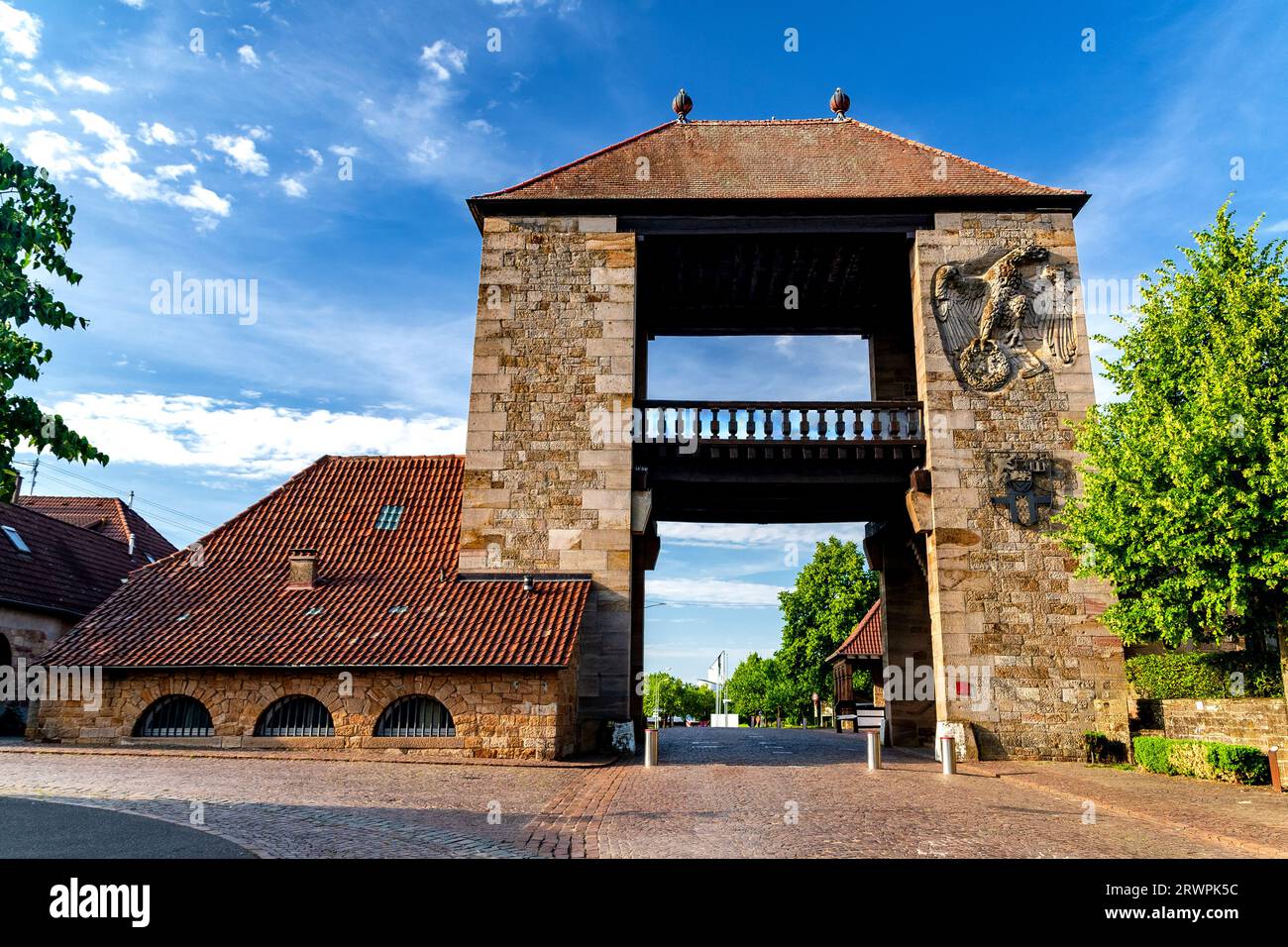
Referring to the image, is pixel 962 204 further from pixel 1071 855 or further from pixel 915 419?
pixel 1071 855

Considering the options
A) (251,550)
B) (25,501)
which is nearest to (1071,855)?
(251,550)

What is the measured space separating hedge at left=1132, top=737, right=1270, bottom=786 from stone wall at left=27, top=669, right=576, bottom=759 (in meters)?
10.5

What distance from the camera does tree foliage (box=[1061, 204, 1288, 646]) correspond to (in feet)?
42.5

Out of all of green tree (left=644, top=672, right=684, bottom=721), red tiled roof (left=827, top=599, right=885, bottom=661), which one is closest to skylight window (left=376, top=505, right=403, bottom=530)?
red tiled roof (left=827, top=599, right=885, bottom=661)

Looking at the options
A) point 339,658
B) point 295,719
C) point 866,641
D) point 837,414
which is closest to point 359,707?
point 339,658

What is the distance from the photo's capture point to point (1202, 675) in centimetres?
1518

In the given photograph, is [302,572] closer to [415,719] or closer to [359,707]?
[359,707]

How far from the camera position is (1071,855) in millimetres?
7035

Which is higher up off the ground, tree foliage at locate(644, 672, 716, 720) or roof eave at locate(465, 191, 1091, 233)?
roof eave at locate(465, 191, 1091, 233)

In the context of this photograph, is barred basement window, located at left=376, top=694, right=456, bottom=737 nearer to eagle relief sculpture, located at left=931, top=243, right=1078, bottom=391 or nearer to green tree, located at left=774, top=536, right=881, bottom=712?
eagle relief sculpture, located at left=931, top=243, right=1078, bottom=391

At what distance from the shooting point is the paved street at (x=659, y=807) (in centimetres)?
723

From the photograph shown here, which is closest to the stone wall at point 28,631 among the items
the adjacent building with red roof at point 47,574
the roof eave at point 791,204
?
the adjacent building with red roof at point 47,574

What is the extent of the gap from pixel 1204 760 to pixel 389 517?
55.6 ft

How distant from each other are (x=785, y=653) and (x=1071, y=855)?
4095 cm
